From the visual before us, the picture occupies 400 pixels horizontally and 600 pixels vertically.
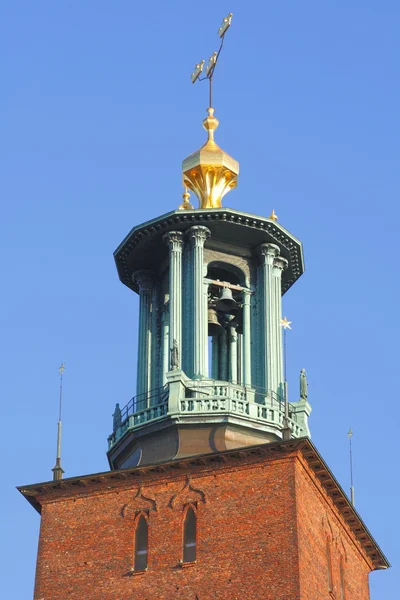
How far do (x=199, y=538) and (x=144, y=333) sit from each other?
8040mm

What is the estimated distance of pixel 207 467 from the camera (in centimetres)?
4809

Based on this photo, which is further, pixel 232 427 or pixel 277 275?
pixel 277 275

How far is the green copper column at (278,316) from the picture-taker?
51438 millimetres

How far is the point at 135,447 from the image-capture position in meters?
50.3

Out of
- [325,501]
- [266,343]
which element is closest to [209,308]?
[266,343]

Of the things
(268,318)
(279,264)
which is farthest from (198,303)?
(279,264)

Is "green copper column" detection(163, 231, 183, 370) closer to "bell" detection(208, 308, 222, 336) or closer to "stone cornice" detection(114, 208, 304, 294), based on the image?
"stone cornice" detection(114, 208, 304, 294)

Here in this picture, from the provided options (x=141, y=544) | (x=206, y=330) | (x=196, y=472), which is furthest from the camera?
(x=206, y=330)

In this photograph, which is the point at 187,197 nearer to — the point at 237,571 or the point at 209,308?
the point at 209,308

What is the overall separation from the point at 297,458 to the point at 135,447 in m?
5.07

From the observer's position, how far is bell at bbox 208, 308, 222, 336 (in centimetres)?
5275

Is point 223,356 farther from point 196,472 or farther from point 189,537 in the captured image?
point 189,537

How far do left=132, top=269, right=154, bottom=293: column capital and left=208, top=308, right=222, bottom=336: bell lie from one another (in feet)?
7.00

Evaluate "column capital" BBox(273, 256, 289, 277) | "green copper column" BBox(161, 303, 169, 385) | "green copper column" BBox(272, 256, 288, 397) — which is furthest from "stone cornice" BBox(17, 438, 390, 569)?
"column capital" BBox(273, 256, 289, 277)
